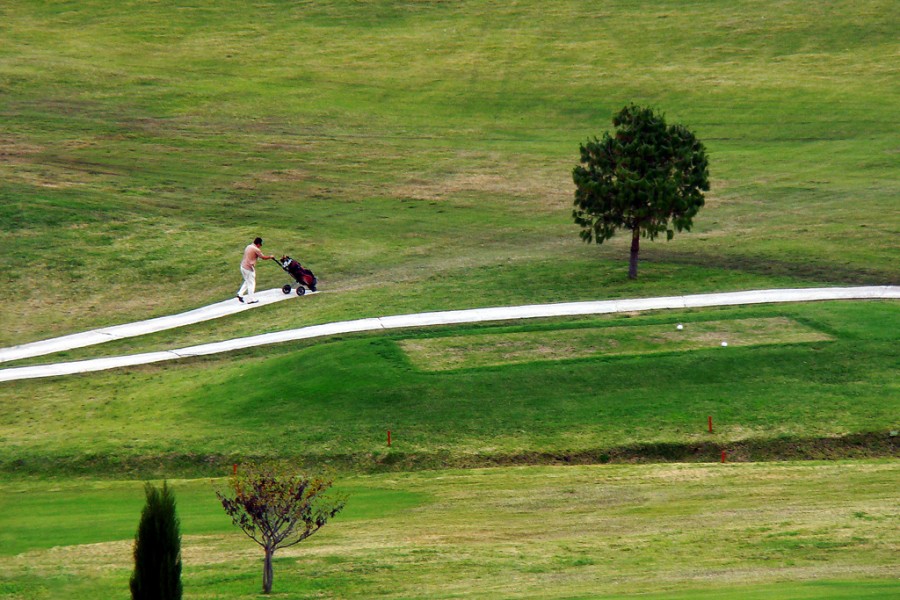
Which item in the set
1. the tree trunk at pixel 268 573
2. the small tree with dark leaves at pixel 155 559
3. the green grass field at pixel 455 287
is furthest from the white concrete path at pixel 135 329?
the small tree with dark leaves at pixel 155 559

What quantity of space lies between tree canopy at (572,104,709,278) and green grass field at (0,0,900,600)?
269 cm

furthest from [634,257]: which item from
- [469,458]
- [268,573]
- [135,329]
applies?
[268,573]

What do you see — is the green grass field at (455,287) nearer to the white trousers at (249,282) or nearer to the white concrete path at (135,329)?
the white concrete path at (135,329)

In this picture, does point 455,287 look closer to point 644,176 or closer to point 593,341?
point 644,176

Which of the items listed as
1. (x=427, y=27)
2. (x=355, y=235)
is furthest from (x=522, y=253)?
(x=427, y=27)

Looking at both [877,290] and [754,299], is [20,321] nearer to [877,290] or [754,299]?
[754,299]

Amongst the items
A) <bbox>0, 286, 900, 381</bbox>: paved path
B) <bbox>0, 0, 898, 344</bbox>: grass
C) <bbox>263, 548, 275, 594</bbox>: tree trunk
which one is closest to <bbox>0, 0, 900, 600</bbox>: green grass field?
<bbox>0, 0, 898, 344</bbox>: grass

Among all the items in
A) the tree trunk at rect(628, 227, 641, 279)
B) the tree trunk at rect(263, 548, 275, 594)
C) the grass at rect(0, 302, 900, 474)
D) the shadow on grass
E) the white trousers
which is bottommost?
the tree trunk at rect(263, 548, 275, 594)

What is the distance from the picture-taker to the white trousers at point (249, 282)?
143ft

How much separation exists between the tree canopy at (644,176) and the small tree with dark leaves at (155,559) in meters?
27.9

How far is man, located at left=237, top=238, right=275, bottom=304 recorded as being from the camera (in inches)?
1700

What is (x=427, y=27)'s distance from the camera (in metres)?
90.9

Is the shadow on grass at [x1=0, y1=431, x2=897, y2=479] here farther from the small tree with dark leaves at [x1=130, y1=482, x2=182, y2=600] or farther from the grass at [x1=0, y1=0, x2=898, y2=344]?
the grass at [x1=0, y1=0, x2=898, y2=344]

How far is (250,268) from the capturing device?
143 feet
